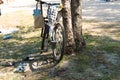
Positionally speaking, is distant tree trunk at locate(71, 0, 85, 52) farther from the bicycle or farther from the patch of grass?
the bicycle

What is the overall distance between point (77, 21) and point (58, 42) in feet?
2.20

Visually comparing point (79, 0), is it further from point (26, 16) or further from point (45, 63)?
point (26, 16)

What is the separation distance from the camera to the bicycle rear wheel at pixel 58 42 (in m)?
6.80

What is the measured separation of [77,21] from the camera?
7.34 metres

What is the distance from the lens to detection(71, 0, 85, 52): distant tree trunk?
285 inches

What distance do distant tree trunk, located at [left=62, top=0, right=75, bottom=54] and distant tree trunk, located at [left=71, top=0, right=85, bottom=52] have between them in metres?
0.22

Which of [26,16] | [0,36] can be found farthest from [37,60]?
[26,16]

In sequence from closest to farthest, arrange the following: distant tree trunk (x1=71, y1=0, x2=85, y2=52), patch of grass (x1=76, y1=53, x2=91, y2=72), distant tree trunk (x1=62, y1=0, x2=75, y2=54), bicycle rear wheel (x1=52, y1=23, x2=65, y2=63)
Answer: patch of grass (x1=76, y1=53, x2=91, y2=72)
bicycle rear wheel (x1=52, y1=23, x2=65, y2=63)
distant tree trunk (x1=62, y1=0, x2=75, y2=54)
distant tree trunk (x1=71, y1=0, x2=85, y2=52)

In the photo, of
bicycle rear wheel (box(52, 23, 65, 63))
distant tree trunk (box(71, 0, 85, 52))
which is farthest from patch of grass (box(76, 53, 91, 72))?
bicycle rear wheel (box(52, 23, 65, 63))

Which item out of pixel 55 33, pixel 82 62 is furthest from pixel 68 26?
pixel 82 62

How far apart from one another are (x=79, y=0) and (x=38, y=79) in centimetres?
198

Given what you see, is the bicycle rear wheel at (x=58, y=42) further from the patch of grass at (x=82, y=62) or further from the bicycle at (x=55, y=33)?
the patch of grass at (x=82, y=62)

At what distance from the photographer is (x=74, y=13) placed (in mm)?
7273

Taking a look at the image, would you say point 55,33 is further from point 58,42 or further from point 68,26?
point 68,26
